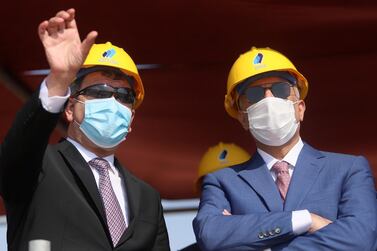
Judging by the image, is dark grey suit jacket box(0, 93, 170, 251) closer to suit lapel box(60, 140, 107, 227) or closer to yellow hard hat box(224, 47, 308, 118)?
suit lapel box(60, 140, 107, 227)

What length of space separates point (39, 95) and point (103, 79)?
0.85m

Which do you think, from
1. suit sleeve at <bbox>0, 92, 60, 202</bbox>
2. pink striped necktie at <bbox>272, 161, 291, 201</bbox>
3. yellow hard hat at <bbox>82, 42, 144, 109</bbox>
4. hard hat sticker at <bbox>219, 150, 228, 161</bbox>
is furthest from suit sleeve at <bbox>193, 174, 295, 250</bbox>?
hard hat sticker at <bbox>219, 150, 228, 161</bbox>

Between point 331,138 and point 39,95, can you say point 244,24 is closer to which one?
point 331,138

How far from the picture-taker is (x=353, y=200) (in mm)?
4152

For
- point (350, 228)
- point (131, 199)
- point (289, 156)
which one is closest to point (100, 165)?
point (131, 199)

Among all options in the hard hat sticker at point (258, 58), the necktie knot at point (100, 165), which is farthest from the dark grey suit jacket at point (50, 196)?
the hard hat sticker at point (258, 58)

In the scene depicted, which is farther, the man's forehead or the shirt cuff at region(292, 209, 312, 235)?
the man's forehead

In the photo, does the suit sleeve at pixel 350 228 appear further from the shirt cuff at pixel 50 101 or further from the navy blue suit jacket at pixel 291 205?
the shirt cuff at pixel 50 101

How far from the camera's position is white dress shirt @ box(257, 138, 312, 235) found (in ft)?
13.2

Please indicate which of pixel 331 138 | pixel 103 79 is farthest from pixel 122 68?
pixel 331 138

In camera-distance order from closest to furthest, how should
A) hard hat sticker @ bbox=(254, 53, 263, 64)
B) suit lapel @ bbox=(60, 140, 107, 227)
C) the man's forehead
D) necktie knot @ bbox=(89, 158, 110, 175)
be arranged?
suit lapel @ bbox=(60, 140, 107, 227), necktie knot @ bbox=(89, 158, 110, 175), the man's forehead, hard hat sticker @ bbox=(254, 53, 263, 64)

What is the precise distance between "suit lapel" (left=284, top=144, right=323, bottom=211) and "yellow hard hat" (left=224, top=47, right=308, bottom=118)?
489 millimetres

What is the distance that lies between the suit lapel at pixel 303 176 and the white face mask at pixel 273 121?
13 centimetres

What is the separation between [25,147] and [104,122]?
65 centimetres
